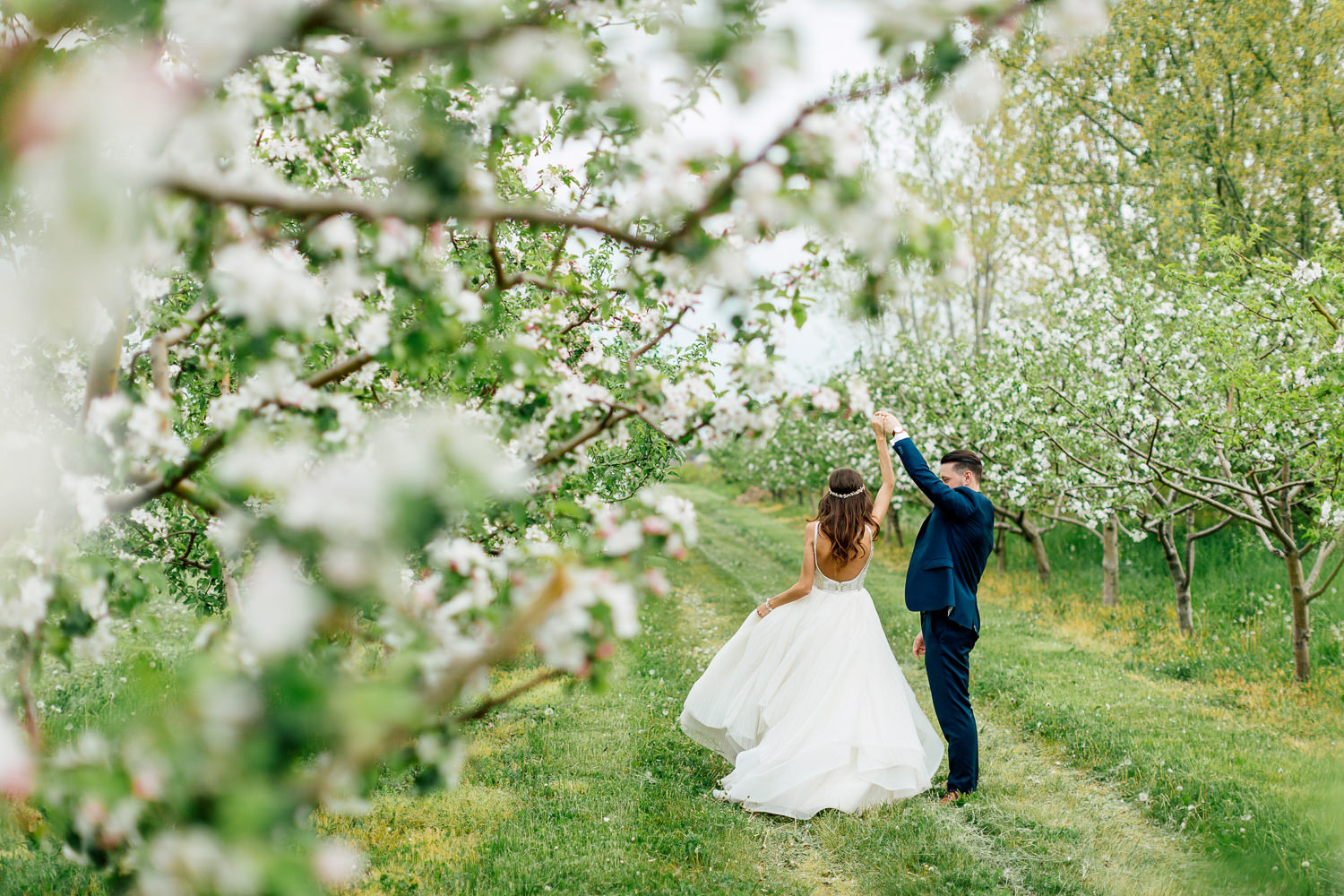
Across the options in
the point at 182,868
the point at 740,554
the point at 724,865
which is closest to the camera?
the point at 182,868

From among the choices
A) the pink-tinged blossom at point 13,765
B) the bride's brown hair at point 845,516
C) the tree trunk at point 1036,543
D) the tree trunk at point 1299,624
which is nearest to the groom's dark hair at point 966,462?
the bride's brown hair at point 845,516

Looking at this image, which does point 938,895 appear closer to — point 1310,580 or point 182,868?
point 182,868

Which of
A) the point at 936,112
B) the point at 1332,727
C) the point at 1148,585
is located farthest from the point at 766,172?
the point at 936,112

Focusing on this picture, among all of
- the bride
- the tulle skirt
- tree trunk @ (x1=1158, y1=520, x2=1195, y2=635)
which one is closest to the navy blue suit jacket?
the bride

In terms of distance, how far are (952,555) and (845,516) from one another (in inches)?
32.9

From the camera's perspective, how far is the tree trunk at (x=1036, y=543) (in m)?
14.1

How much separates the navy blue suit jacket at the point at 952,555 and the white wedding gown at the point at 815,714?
0.58 m

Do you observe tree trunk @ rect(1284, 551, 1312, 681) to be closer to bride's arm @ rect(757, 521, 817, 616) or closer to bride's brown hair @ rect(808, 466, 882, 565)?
bride's brown hair @ rect(808, 466, 882, 565)

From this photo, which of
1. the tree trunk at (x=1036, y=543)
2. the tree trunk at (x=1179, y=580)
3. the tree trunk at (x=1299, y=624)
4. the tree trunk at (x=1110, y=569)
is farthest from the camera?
the tree trunk at (x=1036, y=543)

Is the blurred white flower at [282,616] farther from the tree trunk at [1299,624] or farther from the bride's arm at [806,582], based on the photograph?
the tree trunk at [1299,624]

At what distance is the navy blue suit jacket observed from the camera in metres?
6.12

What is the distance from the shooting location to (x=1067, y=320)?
9.97 meters

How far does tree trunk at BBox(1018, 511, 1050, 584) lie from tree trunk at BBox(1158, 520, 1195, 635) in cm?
314

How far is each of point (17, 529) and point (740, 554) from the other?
19859 mm
